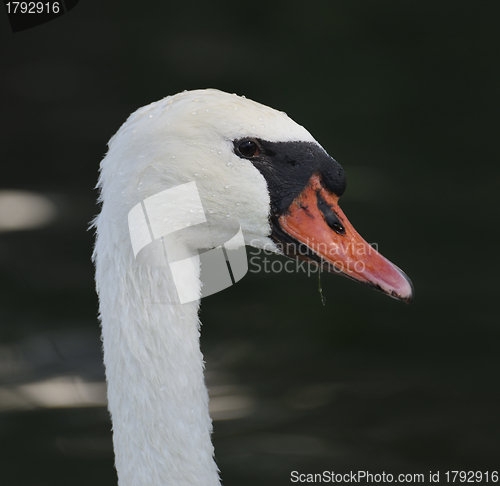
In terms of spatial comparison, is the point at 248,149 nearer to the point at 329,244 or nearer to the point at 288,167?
the point at 288,167

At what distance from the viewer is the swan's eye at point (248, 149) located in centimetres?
Answer: 134

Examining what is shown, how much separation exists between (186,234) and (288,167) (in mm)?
261

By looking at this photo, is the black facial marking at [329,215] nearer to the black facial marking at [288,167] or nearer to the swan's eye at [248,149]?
the black facial marking at [288,167]

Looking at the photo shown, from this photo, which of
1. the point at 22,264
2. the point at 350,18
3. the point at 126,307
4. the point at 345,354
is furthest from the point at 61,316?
the point at 350,18

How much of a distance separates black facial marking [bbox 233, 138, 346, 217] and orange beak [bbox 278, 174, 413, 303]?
2cm

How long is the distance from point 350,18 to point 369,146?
104cm

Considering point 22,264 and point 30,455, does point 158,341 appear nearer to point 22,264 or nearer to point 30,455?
point 30,455

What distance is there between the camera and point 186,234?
1405 mm

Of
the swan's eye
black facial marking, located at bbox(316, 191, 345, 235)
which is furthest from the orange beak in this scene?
the swan's eye

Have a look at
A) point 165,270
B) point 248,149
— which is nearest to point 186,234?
point 165,270

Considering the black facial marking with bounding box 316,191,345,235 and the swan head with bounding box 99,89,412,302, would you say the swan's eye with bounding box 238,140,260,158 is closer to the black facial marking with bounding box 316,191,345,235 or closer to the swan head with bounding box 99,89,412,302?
the swan head with bounding box 99,89,412,302

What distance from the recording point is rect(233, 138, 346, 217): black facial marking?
1354mm

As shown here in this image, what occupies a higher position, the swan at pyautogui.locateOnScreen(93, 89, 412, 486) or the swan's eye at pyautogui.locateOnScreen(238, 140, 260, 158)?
the swan's eye at pyautogui.locateOnScreen(238, 140, 260, 158)

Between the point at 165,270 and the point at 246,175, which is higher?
the point at 246,175
